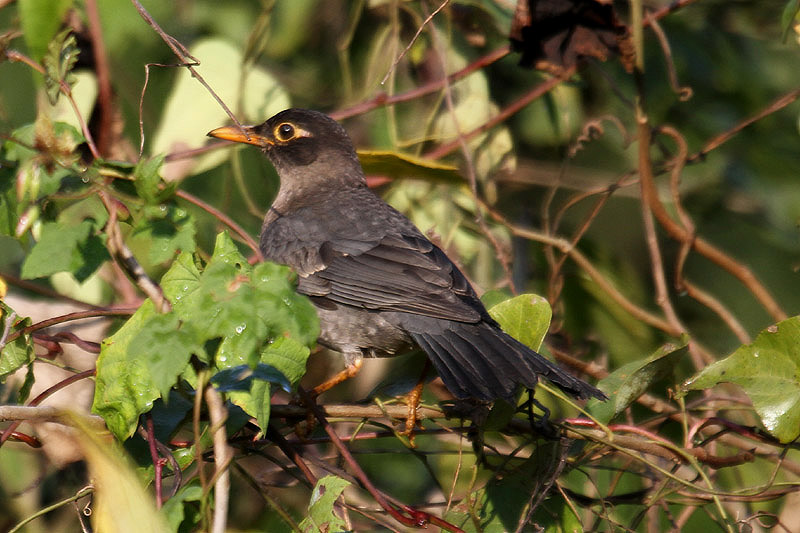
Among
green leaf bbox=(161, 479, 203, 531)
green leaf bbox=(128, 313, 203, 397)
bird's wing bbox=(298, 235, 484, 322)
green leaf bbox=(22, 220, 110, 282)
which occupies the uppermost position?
green leaf bbox=(128, 313, 203, 397)

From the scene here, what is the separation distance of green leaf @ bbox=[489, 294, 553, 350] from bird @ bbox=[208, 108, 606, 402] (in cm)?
5

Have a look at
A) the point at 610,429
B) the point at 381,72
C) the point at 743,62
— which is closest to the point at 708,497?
the point at 610,429

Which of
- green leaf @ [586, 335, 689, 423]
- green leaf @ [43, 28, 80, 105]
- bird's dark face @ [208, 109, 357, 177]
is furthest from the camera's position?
bird's dark face @ [208, 109, 357, 177]

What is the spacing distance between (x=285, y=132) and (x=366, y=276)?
1.30 metres

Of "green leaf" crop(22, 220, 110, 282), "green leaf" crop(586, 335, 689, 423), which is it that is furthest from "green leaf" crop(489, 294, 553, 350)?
"green leaf" crop(22, 220, 110, 282)

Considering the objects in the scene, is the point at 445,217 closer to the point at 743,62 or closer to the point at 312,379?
the point at 312,379

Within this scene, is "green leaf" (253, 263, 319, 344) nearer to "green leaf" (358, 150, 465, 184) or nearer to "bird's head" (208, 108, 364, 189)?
"green leaf" (358, 150, 465, 184)

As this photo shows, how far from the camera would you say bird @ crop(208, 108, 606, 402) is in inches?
143

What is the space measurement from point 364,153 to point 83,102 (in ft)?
5.01

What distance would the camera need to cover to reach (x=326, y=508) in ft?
8.84

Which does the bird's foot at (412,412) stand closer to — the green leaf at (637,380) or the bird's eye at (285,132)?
the green leaf at (637,380)

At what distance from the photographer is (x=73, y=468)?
169 inches

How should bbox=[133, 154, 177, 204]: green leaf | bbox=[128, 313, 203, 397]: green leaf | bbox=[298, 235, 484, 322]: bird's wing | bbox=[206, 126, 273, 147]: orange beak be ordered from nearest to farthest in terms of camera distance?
bbox=[128, 313, 203, 397]: green leaf → bbox=[133, 154, 177, 204]: green leaf → bbox=[298, 235, 484, 322]: bird's wing → bbox=[206, 126, 273, 147]: orange beak

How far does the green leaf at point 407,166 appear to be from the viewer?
14.6ft
